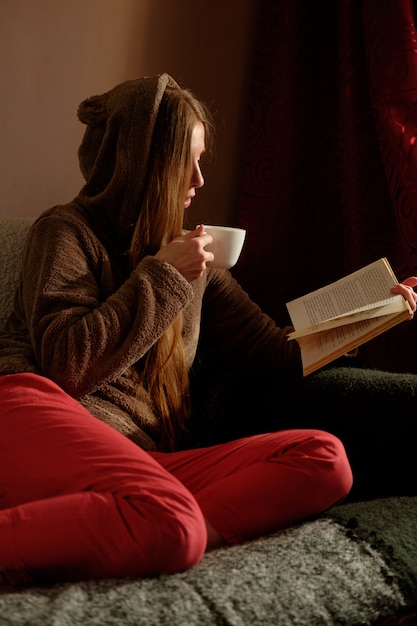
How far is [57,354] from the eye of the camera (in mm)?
1146

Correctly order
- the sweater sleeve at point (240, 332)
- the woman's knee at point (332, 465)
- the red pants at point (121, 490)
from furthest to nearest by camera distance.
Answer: the sweater sleeve at point (240, 332) → the woman's knee at point (332, 465) → the red pants at point (121, 490)

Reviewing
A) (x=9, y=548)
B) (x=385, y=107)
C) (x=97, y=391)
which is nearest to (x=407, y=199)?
(x=385, y=107)

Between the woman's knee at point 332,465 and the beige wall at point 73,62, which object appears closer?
the woman's knee at point 332,465

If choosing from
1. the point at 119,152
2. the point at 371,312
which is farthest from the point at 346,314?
the point at 119,152

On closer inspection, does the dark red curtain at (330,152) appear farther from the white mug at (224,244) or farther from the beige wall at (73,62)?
the white mug at (224,244)

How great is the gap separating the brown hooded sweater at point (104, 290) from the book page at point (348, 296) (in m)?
0.16

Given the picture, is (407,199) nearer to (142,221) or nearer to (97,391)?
(142,221)

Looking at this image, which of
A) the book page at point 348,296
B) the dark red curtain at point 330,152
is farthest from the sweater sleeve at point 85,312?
the dark red curtain at point 330,152

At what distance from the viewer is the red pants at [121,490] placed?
0.86m

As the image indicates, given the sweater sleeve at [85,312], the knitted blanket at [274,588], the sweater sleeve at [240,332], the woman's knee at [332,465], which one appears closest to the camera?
the knitted blanket at [274,588]

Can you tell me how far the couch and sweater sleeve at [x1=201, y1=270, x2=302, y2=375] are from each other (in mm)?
457

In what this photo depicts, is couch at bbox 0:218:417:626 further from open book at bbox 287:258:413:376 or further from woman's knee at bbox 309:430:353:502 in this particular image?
open book at bbox 287:258:413:376

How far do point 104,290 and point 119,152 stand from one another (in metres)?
0.24

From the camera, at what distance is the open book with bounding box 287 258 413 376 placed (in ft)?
4.04
